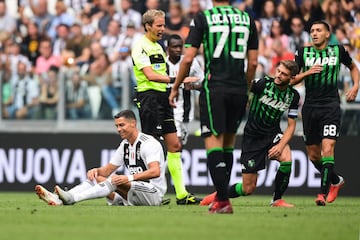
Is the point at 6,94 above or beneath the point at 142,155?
beneath

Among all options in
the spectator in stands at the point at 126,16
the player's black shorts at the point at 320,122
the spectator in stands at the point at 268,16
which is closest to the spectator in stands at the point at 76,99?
the spectator in stands at the point at 126,16

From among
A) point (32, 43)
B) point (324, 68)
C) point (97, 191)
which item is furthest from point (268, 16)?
point (97, 191)

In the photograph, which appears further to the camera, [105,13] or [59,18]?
[59,18]

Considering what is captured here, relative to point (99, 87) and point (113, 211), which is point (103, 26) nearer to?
point (99, 87)

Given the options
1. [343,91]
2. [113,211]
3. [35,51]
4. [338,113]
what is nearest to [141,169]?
[113,211]

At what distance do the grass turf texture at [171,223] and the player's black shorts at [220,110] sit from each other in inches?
36.3

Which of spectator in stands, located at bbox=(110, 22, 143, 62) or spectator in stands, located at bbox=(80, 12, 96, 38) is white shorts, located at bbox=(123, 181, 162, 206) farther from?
spectator in stands, located at bbox=(80, 12, 96, 38)

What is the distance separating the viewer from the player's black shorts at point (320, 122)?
14.0m

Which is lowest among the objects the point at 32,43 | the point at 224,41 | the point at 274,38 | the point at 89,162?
the point at 89,162

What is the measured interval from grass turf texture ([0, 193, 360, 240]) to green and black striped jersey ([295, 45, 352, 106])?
198 cm

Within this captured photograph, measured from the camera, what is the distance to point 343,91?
18.4 m

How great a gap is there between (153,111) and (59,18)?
9.39 meters

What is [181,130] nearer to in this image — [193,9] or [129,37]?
[129,37]

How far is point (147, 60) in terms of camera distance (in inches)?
538
